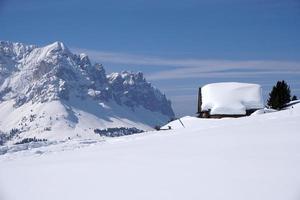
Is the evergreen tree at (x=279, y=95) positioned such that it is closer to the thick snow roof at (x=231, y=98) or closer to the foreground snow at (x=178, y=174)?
the thick snow roof at (x=231, y=98)

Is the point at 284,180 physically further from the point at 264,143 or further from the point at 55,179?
the point at 55,179

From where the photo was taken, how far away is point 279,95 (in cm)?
5134

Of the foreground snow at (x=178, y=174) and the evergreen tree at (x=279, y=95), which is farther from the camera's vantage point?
the evergreen tree at (x=279, y=95)

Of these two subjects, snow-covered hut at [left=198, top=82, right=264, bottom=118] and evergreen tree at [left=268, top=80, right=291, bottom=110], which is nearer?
snow-covered hut at [left=198, top=82, right=264, bottom=118]

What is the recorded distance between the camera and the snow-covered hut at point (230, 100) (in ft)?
149

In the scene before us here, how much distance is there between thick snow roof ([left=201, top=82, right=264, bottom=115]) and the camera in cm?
4562

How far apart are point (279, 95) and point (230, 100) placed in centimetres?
834

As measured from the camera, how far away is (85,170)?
11.9 metres

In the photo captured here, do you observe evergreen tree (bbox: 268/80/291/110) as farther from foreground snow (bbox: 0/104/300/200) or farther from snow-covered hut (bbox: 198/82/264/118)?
foreground snow (bbox: 0/104/300/200)

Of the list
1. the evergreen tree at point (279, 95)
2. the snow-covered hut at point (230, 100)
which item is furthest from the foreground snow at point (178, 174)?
the evergreen tree at point (279, 95)

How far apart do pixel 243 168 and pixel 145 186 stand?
8.06 ft

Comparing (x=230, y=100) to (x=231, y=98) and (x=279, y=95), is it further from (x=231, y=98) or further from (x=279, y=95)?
(x=279, y=95)

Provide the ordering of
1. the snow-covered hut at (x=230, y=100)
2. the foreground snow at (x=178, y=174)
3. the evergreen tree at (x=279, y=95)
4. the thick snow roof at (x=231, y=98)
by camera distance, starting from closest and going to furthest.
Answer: the foreground snow at (x=178, y=174)
the snow-covered hut at (x=230, y=100)
the thick snow roof at (x=231, y=98)
the evergreen tree at (x=279, y=95)

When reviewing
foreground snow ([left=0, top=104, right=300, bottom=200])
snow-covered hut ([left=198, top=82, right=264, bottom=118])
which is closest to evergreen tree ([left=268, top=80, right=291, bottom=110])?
snow-covered hut ([left=198, top=82, right=264, bottom=118])
